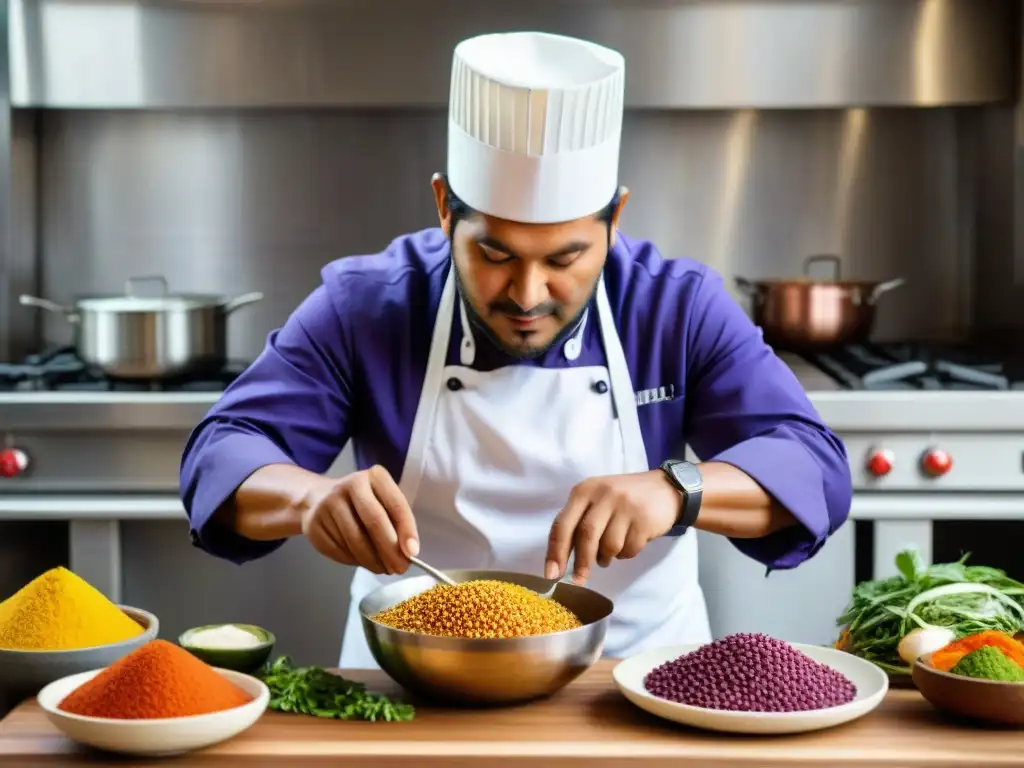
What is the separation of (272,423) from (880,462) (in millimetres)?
1218

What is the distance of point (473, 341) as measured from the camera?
188cm

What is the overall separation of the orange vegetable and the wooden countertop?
0.17 ft

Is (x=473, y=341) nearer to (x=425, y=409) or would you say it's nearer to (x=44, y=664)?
(x=425, y=409)

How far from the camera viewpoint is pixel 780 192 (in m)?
3.14

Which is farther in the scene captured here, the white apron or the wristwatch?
the white apron

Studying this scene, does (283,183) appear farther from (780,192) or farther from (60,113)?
(780,192)

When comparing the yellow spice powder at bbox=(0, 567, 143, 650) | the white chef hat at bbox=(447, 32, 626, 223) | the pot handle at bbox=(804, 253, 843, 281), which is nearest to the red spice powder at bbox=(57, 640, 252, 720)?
the yellow spice powder at bbox=(0, 567, 143, 650)

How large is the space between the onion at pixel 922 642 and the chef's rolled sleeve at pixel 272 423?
0.72 m

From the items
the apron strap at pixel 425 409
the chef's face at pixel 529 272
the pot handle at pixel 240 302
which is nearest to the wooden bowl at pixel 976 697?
the chef's face at pixel 529 272

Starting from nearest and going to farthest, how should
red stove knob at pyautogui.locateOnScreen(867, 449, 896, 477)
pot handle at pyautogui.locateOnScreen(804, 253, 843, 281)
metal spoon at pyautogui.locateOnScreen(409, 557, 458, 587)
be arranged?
metal spoon at pyautogui.locateOnScreen(409, 557, 458, 587)
red stove knob at pyautogui.locateOnScreen(867, 449, 896, 477)
pot handle at pyautogui.locateOnScreen(804, 253, 843, 281)

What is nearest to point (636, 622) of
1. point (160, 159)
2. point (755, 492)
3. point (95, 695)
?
point (755, 492)

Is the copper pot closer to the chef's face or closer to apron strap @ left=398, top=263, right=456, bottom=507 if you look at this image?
apron strap @ left=398, top=263, right=456, bottom=507

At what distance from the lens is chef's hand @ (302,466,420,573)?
4.54 ft

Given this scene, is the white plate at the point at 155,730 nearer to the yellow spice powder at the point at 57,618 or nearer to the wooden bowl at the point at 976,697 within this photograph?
the yellow spice powder at the point at 57,618
